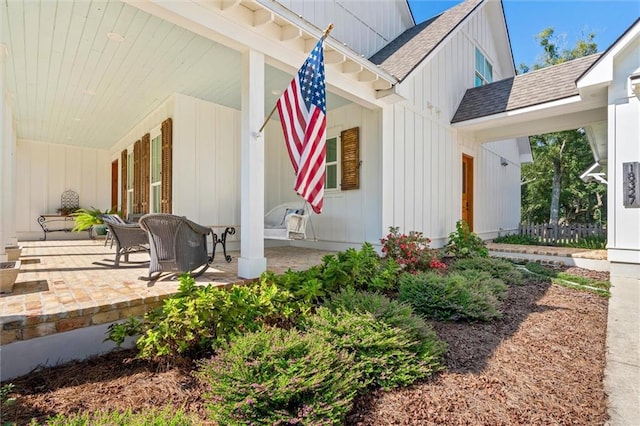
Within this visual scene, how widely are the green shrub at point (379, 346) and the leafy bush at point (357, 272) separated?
85 cm

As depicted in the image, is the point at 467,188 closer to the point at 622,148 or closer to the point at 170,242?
the point at 622,148

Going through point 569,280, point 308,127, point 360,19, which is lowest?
point 569,280

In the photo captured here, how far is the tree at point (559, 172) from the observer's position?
1591cm

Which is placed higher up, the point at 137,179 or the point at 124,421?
the point at 137,179

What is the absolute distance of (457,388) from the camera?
200 cm

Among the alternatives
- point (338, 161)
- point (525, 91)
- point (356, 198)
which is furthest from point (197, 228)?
point (525, 91)

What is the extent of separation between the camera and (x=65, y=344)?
7.54 ft

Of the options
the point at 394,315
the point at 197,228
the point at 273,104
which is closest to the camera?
the point at 394,315

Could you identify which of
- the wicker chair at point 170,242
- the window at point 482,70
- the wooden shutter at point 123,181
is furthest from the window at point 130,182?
the window at point 482,70

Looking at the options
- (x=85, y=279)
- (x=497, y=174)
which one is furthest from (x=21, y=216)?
(x=497, y=174)

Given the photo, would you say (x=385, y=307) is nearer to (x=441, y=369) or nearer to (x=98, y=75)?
(x=441, y=369)

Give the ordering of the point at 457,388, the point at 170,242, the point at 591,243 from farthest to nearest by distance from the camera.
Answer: the point at 591,243 < the point at 170,242 < the point at 457,388

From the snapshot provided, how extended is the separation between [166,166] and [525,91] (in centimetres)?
748

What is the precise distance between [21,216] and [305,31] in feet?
32.5
